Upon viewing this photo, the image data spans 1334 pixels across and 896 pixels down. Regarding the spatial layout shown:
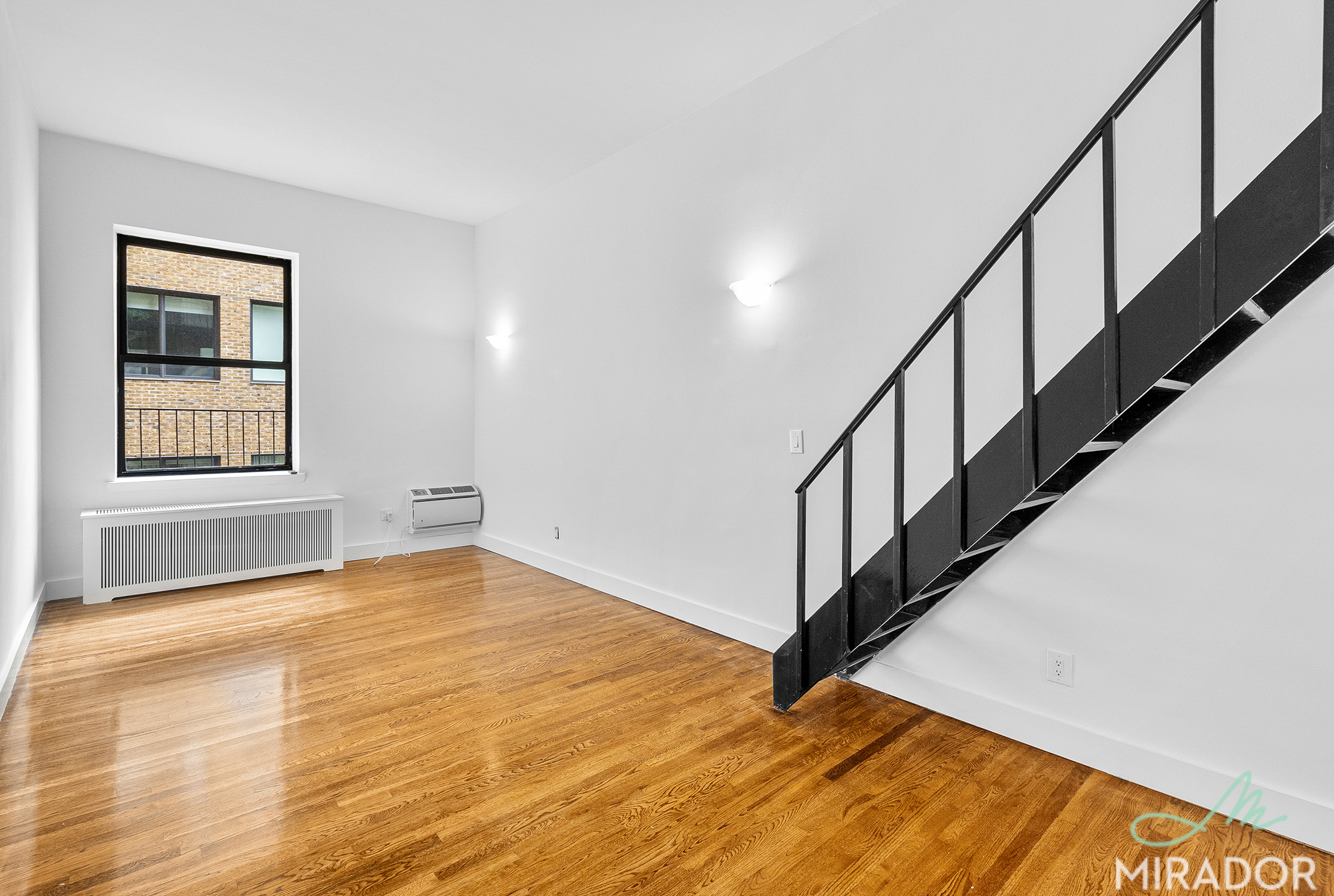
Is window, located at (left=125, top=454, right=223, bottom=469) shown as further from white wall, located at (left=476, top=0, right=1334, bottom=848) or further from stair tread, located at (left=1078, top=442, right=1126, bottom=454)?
stair tread, located at (left=1078, top=442, right=1126, bottom=454)

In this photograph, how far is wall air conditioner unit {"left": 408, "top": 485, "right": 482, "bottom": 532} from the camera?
570 cm

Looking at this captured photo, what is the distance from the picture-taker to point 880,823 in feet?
6.54

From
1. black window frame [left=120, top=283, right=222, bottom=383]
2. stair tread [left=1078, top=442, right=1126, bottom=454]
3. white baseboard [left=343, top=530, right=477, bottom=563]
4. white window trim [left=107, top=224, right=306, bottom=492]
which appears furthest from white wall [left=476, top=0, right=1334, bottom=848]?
black window frame [left=120, top=283, right=222, bottom=383]

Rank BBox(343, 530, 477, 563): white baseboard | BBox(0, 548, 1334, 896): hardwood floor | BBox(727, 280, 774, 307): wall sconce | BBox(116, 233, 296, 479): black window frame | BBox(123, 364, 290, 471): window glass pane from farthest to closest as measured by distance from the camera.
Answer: BBox(343, 530, 477, 563): white baseboard, BBox(123, 364, 290, 471): window glass pane, BBox(116, 233, 296, 479): black window frame, BBox(727, 280, 774, 307): wall sconce, BBox(0, 548, 1334, 896): hardwood floor

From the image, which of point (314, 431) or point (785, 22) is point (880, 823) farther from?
point (314, 431)

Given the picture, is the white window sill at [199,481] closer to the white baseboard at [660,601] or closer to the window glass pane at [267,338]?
the window glass pane at [267,338]

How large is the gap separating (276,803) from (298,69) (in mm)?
3434

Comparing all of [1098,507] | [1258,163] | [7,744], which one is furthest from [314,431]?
[1258,163]

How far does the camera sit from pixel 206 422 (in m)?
4.99

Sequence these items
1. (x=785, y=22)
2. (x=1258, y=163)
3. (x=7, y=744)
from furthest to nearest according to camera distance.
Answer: (x=785, y=22)
(x=7, y=744)
(x=1258, y=163)

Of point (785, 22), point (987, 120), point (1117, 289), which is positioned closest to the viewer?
point (1117, 289)

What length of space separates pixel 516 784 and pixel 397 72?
345 cm

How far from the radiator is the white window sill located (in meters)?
0.15

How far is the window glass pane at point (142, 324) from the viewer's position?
15.3 feet
